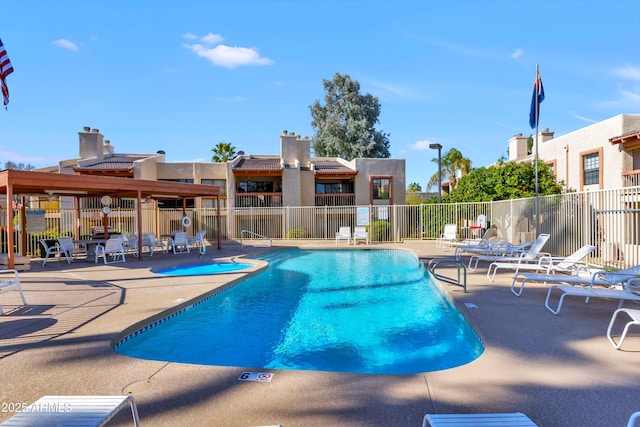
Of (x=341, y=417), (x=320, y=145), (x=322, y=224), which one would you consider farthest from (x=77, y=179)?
(x=320, y=145)

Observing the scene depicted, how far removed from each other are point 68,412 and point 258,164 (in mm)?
24995

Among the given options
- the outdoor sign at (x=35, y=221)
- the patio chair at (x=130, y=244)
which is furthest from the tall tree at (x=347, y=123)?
the outdoor sign at (x=35, y=221)

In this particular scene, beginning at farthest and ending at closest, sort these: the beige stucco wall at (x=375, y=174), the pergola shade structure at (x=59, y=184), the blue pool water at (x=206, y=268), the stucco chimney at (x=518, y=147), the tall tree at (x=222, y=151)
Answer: the tall tree at (x=222, y=151) → the stucco chimney at (x=518, y=147) → the beige stucco wall at (x=375, y=174) → the blue pool water at (x=206, y=268) → the pergola shade structure at (x=59, y=184)

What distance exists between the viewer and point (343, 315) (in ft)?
24.1

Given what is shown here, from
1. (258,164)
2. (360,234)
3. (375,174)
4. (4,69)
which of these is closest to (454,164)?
(375,174)

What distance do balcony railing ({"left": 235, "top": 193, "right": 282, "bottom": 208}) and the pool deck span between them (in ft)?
64.2

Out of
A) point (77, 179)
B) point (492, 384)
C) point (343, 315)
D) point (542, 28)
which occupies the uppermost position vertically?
point (542, 28)

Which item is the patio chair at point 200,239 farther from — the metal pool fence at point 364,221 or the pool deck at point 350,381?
the pool deck at point 350,381

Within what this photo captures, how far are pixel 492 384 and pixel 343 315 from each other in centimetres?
415

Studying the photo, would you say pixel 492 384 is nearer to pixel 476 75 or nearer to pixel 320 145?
pixel 476 75

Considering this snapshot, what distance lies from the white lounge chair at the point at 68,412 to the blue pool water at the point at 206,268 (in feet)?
30.6

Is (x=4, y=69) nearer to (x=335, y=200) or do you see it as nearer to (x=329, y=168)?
(x=329, y=168)

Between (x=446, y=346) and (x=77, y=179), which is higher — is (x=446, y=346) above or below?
below

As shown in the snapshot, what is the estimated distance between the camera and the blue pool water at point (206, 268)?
1150 cm
